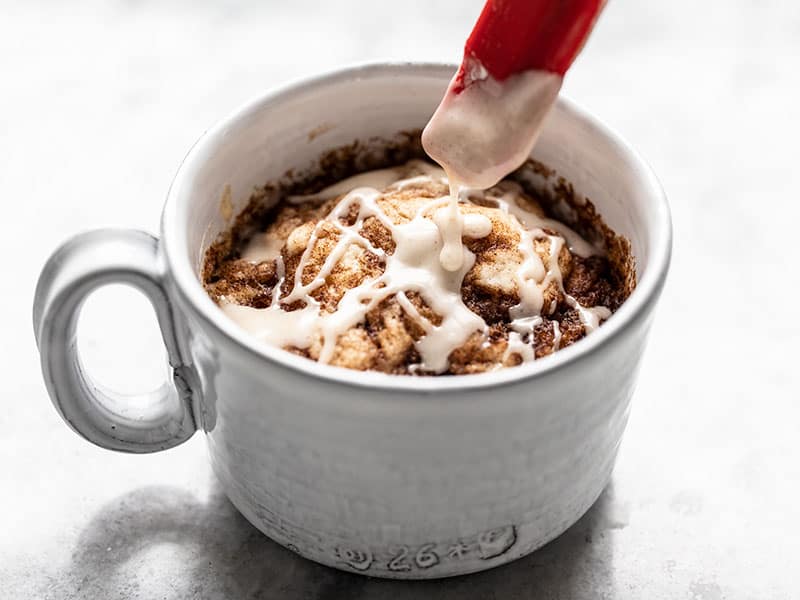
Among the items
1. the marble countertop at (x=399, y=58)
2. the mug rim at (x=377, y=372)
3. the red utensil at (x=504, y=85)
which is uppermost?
the red utensil at (x=504, y=85)

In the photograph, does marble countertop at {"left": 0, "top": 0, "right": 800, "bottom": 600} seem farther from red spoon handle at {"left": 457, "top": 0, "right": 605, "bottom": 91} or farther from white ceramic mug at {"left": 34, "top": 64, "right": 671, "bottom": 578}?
red spoon handle at {"left": 457, "top": 0, "right": 605, "bottom": 91}

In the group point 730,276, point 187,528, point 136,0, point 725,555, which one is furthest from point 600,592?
point 136,0

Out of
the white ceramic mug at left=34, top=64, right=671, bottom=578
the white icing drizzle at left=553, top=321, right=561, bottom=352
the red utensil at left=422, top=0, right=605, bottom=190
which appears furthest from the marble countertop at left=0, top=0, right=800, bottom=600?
the red utensil at left=422, top=0, right=605, bottom=190

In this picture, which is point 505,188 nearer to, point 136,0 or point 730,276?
point 730,276

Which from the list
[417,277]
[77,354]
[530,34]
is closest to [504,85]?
[530,34]

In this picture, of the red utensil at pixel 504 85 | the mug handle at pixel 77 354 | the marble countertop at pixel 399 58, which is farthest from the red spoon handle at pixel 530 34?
the marble countertop at pixel 399 58

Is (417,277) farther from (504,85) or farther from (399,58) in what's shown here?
(399,58)

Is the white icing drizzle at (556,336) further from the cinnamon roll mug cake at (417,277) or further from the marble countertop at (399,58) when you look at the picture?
the marble countertop at (399,58)

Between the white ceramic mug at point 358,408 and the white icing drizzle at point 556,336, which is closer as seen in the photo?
the white ceramic mug at point 358,408
